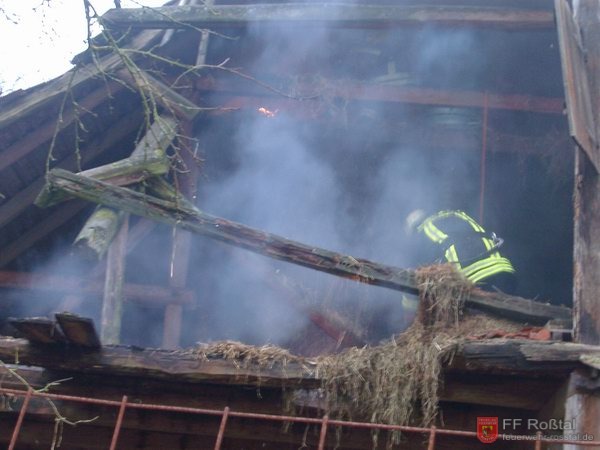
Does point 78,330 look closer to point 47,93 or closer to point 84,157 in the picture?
point 47,93

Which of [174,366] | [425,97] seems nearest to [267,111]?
[425,97]

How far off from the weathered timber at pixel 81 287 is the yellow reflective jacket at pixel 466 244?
1938 mm

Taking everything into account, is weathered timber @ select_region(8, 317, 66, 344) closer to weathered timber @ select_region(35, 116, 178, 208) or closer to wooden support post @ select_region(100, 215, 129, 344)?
wooden support post @ select_region(100, 215, 129, 344)

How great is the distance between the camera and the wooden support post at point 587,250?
4.10 meters

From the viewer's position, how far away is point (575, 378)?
4.14 meters

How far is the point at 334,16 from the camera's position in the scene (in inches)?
247

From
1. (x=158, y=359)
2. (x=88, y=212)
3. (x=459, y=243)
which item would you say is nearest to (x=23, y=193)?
(x=88, y=212)

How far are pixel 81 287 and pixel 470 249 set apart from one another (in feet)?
9.85

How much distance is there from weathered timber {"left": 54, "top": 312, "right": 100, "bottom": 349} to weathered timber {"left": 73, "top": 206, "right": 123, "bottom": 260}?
864 mm

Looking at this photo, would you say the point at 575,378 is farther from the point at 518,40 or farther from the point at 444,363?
the point at 518,40

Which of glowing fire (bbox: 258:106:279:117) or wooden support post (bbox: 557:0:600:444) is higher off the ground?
glowing fire (bbox: 258:106:279:117)

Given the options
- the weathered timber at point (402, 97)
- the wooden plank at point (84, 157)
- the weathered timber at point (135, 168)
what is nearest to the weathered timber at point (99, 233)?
the weathered timber at point (135, 168)

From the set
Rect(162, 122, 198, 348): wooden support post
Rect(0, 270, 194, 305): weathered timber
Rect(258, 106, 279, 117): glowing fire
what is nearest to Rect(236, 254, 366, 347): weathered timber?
Rect(162, 122, 198, 348): wooden support post

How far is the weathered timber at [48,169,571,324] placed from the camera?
464 cm
